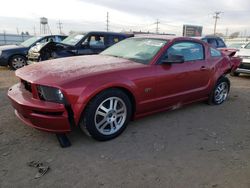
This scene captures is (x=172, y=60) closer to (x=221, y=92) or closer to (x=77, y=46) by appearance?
(x=221, y=92)

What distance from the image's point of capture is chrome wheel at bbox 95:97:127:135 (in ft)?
11.0

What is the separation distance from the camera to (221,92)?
17.9 ft

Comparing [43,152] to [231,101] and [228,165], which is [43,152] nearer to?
[228,165]

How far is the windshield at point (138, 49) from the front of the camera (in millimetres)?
3969

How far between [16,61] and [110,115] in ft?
25.9

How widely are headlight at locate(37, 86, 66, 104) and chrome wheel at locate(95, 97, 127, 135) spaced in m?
0.52

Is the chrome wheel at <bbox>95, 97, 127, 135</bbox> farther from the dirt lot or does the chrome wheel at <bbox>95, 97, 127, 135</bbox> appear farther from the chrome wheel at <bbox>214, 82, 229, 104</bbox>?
the chrome wheel at <bbox>214, 82, 229, 104</bbox>

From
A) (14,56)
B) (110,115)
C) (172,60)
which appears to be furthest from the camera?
(14,56)

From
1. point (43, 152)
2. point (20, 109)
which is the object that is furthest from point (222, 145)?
point (20, 109)

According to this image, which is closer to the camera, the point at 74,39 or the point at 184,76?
the point at 184,76

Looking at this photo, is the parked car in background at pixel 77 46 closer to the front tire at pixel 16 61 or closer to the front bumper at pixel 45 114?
the front tire at pixel 16 61

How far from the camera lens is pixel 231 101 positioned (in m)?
5.76

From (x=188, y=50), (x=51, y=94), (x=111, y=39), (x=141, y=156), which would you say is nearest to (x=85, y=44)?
Result: (x=111, y=39)

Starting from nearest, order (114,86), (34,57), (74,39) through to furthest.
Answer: (114,86), (74,39), (34,57)
